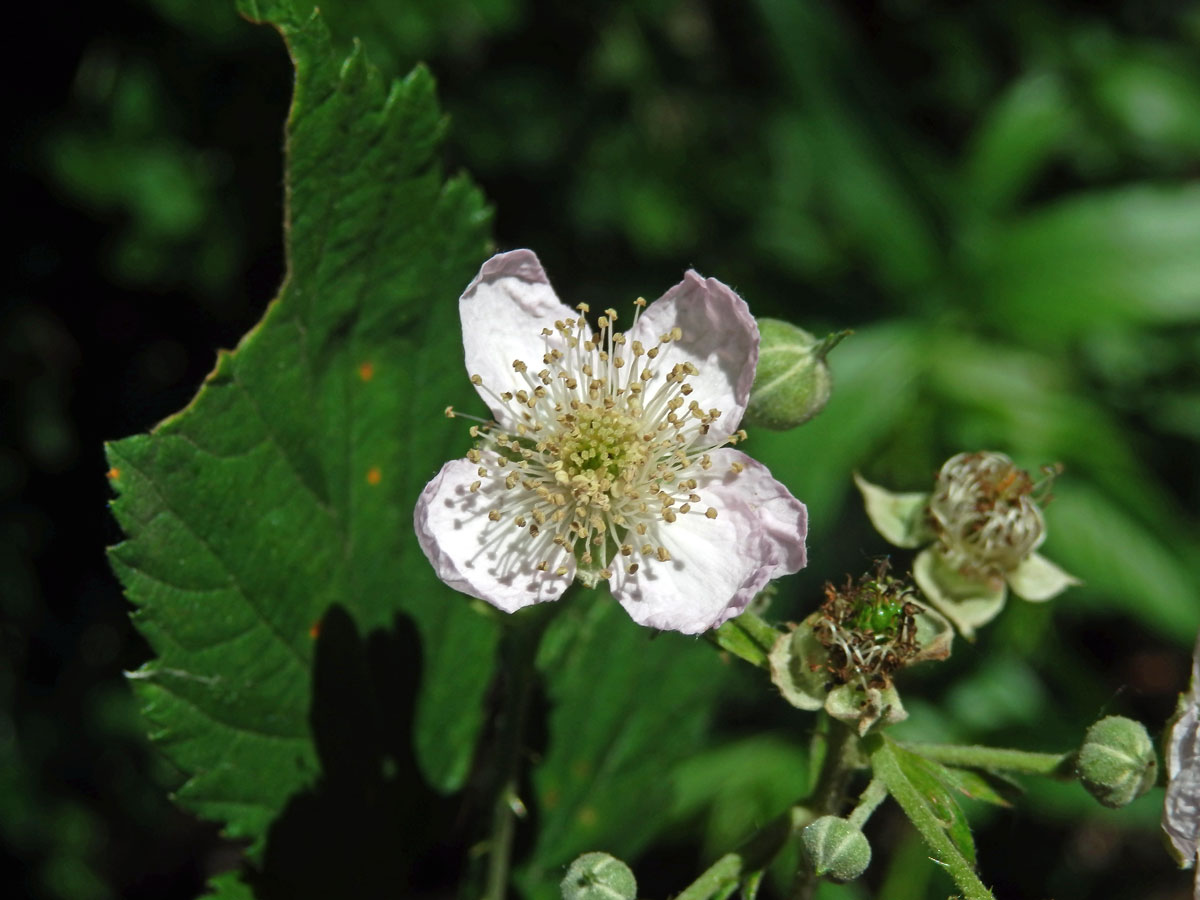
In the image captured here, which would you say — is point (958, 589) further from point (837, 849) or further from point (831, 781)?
point (837, 849)

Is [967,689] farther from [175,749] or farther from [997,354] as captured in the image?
[175,749]

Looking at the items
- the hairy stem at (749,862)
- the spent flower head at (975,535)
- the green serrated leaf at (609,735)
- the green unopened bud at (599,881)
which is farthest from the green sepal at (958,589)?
the green unopened bud at (599,881)

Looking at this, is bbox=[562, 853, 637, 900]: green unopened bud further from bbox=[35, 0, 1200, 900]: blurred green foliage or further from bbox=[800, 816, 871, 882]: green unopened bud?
bbox=[35, 0, 1200, 900]: blurred green foliage

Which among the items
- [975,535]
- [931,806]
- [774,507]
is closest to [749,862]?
[931,806]

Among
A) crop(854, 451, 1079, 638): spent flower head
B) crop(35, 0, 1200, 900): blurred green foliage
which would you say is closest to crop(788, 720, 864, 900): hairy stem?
crop(854, 451, 1079, 638): spent flower head

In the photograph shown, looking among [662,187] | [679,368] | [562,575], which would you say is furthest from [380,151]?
[662,187]

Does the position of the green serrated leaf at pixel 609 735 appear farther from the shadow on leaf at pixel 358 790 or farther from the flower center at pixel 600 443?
the flower center at pixel 600 443
